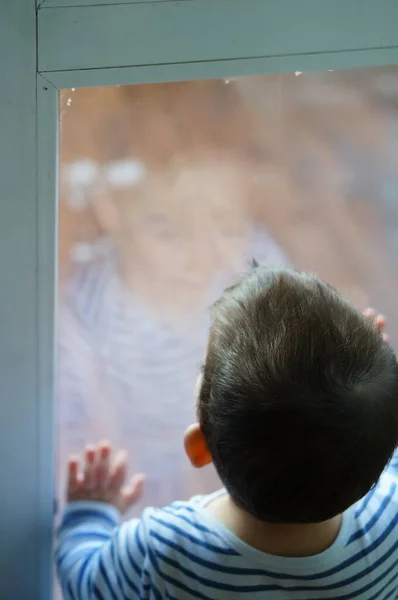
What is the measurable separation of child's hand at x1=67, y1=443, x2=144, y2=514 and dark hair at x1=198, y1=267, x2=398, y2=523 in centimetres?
24

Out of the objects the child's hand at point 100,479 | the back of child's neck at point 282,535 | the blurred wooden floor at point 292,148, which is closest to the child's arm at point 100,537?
the child's hand at point 100,479

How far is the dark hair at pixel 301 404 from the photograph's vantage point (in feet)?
1.81

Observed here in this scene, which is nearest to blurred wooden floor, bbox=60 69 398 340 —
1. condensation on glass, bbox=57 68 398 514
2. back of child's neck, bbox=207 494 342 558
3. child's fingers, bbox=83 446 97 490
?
condensation on glass, bbox=57 68 398 514

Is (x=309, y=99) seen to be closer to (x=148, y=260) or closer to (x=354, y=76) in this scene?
(x=354, y=76)

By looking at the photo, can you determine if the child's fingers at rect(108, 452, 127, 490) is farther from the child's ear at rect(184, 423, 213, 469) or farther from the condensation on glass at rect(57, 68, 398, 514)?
the child's ear at rect(184, 423, 213, 469)

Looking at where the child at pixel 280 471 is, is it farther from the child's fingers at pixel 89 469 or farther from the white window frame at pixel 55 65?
the white window frame at pixel 55 65

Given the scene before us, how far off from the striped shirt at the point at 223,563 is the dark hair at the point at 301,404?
0.23ft

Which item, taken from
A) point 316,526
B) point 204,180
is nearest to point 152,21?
point 204,180

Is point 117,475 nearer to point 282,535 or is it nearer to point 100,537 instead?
point 100,537

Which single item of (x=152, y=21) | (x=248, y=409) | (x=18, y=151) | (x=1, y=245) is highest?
(x=152, y=21)

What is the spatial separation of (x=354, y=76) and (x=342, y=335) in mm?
366

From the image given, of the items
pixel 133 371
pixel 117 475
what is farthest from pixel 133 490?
pixel 133 371

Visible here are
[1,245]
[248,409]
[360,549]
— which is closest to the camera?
[248,409]

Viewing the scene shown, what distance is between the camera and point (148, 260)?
2.83 feet
